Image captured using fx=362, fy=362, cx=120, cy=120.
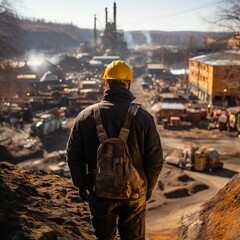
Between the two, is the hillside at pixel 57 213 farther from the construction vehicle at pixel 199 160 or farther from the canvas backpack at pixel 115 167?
the construction vehicle at pixel 199 160

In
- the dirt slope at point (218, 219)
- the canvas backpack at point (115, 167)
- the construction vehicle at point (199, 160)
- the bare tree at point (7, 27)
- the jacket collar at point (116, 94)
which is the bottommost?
the construction vehicle at point (199, 160)

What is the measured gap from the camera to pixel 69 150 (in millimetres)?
3336

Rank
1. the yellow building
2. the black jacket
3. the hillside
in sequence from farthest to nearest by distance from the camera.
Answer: the yellow building, the hillside, the black jacket

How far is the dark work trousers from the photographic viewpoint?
327cm

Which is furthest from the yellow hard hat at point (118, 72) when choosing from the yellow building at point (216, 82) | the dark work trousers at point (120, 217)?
the yellow building at point (216, 82)

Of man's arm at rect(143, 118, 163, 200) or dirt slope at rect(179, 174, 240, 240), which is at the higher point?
man's arm at rect(143, 118, 163, 200)

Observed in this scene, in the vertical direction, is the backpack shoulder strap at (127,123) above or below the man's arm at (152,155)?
above

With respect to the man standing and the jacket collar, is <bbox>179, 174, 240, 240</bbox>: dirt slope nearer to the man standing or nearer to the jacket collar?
the man standing

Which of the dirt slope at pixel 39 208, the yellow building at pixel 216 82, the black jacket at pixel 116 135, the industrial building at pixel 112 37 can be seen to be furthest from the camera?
the industrial building at pixel 112 37

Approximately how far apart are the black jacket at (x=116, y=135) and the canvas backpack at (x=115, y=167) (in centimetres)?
6

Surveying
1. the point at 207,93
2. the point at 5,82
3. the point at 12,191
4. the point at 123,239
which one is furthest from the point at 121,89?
the point at 207,93

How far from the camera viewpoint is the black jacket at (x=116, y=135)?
126 inches

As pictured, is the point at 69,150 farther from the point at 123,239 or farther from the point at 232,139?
the point at 232,139

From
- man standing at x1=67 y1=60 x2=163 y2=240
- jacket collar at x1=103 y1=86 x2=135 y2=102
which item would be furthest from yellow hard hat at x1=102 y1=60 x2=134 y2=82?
jacket collar at x1=103 y1=86 x2=135 y2=102
